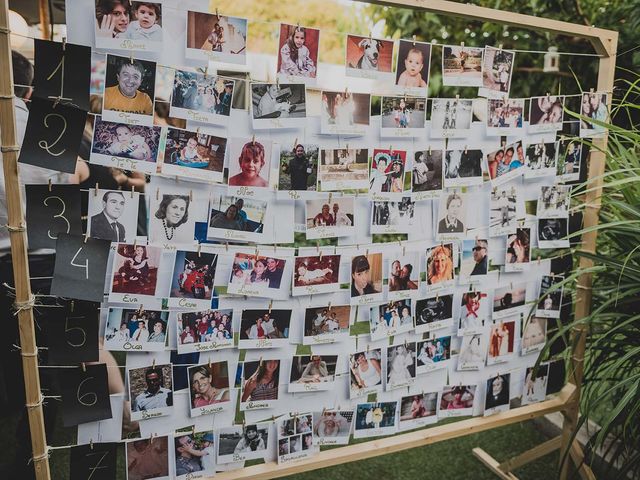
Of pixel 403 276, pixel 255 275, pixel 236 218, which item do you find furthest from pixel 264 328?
pixel 403 276

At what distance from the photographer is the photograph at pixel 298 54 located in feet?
4.49

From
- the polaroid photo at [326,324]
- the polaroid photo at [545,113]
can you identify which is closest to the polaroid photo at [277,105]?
the polaroid photo at [326,324]

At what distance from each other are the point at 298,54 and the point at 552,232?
105cm

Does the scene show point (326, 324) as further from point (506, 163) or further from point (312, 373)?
point (506, 163)

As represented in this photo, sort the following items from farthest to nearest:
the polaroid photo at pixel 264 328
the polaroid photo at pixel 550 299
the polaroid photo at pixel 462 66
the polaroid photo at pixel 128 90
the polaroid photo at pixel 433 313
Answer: the polaroid photo at pixel 550 299, the polaroid photo at pixel 433 313, the polaroid photo at pixel 462 66, the polaroid photo at pixel 264 328, the polaroid photo at pixel 128 90

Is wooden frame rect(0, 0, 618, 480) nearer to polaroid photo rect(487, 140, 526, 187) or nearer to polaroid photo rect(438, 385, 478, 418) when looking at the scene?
polaroid photo rect(438, 385, 478, 418)

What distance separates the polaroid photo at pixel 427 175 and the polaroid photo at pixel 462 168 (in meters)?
0.03

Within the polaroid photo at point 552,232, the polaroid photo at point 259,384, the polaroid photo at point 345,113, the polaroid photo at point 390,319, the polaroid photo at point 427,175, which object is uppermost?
the polaroid photo at point 345,113

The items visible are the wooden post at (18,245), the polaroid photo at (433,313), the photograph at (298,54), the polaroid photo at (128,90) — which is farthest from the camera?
the polaroid photo at (433,313)

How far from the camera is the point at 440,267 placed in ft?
5.57

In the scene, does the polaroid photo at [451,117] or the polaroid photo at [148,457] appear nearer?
the polaroid photo at [148,457]

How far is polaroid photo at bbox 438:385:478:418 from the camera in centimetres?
182

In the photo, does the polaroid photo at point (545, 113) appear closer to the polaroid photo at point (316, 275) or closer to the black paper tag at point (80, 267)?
the polaroid photo at point (316, 275)

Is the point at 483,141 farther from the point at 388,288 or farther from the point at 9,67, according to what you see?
the point at 9,67
